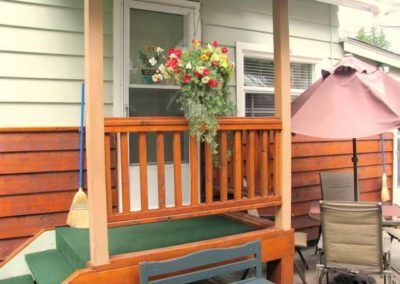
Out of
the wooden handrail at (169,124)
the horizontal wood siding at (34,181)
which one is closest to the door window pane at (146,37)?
the horizontal wood siding at (34,181)

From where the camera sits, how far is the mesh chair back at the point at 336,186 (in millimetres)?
4480

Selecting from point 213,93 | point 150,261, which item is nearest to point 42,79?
point 213,93

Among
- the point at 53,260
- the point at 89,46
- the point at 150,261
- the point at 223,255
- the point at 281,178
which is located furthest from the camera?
the point at 281,178

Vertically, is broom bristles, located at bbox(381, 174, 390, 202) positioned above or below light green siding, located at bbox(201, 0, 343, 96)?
below

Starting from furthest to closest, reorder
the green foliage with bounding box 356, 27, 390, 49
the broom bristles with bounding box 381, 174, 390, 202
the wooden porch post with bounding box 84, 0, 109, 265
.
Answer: the green foliage with bounding box 356, 27, 390, 49 < the broom bristles with bounding box 381, 174, 390, 202 < the wooden porch post with bounding box 84, 0, 109, 265

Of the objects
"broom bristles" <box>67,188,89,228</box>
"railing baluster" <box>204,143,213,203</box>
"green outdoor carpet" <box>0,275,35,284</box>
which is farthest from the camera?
"broom bristles" <box>67,188,89,228</box>

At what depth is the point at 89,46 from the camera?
2346mm

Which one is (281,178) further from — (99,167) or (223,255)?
(99,167)

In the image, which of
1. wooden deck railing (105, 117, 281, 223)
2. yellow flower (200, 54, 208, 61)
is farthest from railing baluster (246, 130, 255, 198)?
yellow flower (200, 54, 208, 61)

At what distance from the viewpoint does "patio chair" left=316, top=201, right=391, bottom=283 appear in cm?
309

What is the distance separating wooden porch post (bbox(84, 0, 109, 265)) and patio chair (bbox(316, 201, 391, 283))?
1802mm

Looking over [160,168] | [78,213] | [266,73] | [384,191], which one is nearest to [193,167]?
[160,168]

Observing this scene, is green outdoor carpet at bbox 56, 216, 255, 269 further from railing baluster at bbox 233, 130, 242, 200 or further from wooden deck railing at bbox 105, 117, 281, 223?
railing baluster at bbox 233, 130, 242, 200

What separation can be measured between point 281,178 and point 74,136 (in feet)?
5.71
